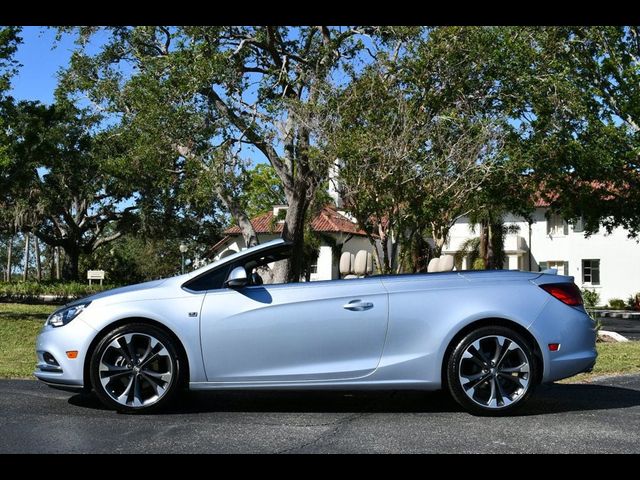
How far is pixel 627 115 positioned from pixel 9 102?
19.1m

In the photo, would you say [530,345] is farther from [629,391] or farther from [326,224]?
[326,224]

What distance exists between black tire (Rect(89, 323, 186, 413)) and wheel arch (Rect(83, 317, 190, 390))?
0.12 ft

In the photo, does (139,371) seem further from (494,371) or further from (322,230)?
(322,230)

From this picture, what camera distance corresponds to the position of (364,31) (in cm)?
2362

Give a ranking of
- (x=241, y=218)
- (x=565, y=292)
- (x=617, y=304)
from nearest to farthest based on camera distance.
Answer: (x=565, y=292)
(x=241, y=218)
(x=617, y=304)

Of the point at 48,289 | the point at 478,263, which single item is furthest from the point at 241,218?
the point at 48,289

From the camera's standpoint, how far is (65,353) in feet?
22.1

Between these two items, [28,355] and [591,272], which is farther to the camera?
[591,272]

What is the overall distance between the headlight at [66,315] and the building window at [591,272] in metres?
46.7

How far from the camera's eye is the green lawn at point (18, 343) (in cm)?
1027

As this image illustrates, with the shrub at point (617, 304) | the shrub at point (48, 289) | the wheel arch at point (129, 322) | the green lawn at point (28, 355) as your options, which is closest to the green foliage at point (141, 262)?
the shrub at point (48, 289)

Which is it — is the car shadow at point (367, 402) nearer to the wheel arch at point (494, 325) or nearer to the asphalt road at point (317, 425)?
the asphalt road at point (317, 425)

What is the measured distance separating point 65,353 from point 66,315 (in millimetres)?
343

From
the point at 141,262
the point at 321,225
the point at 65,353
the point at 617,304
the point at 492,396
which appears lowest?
the point at 617,304
